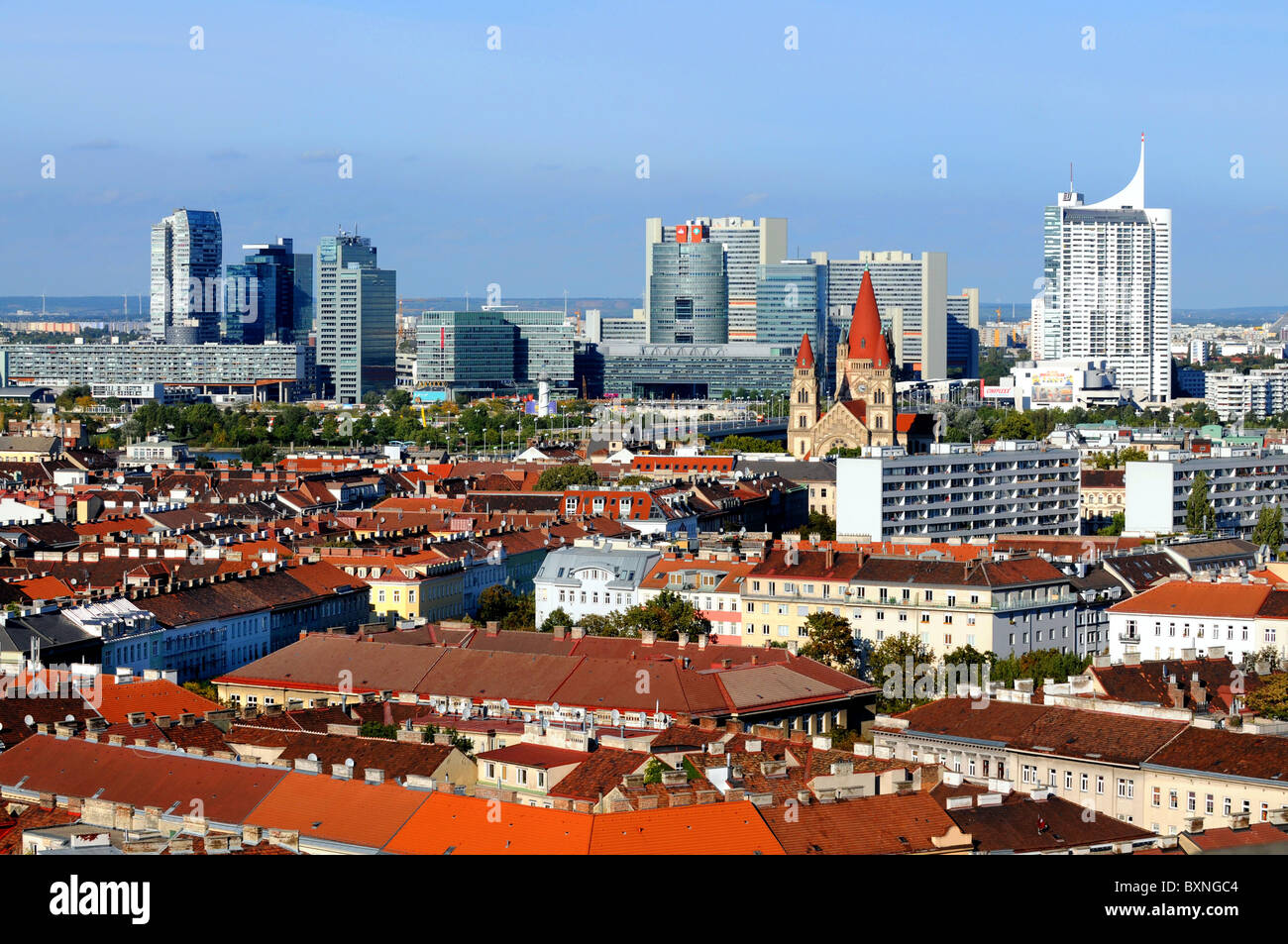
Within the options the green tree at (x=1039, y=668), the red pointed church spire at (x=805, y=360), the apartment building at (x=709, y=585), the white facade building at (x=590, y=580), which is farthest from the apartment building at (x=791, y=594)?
the red pointed church spire at (x=805, y=360)

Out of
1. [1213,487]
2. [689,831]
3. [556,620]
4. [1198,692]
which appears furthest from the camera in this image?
[1213,487]

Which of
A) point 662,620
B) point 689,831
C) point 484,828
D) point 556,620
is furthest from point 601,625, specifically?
point 689,831

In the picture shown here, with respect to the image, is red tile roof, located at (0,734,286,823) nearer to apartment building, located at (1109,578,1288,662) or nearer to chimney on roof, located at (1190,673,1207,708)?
chimney on roof, located at (1190,673,1207,708)

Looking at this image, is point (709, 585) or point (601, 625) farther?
point (709, 585)

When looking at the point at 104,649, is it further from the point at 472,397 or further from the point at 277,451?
the point at 472,397

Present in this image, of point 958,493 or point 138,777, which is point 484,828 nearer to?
point 138,777

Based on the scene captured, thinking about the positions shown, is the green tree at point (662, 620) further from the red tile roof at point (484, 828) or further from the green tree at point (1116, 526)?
the green tree at point (1116, 526)
